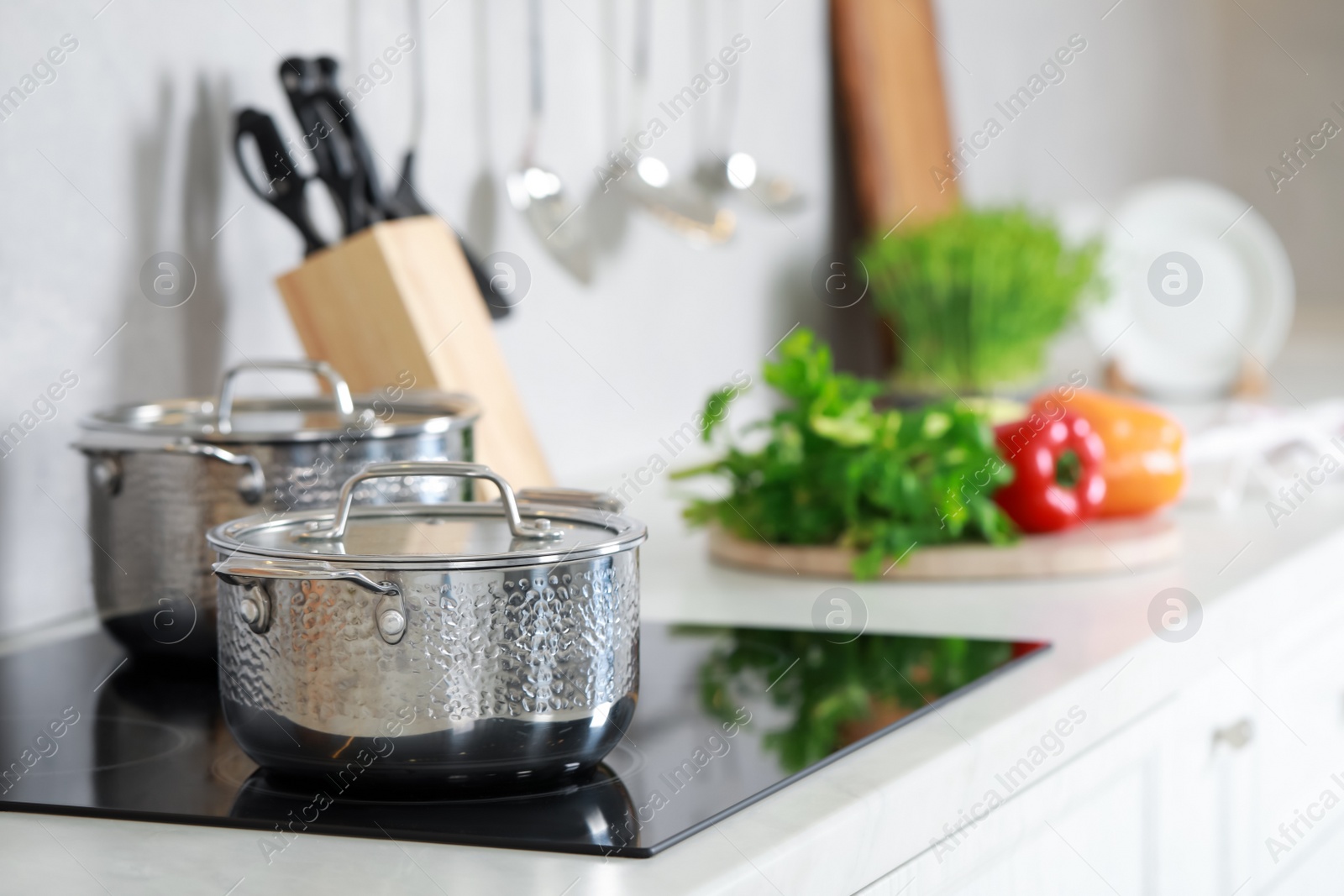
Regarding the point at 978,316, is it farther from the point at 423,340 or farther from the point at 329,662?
the point at 329,662

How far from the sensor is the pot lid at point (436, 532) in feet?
1.83

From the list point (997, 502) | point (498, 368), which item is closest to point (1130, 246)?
point (997, 502)

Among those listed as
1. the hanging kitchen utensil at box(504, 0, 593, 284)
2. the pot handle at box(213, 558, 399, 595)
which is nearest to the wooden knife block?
the hanging kitchen utensil at box(504, 0, 593, 284)

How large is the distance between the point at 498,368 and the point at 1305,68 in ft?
9.16

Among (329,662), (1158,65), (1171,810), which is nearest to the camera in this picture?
(329,662)

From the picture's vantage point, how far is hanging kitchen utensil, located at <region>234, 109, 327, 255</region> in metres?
1.04

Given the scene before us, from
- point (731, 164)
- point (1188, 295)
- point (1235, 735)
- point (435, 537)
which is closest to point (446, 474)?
point (435, 537)

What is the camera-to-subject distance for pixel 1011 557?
43.8 inches

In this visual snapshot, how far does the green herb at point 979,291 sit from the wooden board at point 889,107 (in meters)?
0.10

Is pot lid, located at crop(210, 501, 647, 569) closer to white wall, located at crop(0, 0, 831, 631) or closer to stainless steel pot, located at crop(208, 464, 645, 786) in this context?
stainless steel pot, located at crop(208, 464, 645, 786)

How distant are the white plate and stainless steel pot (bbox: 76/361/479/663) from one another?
1671 millimetres

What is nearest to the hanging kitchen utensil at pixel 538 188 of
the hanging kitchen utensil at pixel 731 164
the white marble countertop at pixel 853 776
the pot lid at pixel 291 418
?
the hanging kitchen utensil at pixel 731 164

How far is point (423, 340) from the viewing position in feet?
3.45

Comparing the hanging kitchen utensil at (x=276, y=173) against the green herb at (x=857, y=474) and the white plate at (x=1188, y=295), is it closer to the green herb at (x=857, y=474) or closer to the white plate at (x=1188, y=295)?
the green herb at (x=857, y=474)
